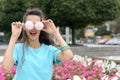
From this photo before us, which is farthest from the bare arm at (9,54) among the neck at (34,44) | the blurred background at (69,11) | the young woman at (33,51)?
the blurred background at (69,11)

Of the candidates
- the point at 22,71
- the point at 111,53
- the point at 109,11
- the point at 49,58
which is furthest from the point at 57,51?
the point at 109,11

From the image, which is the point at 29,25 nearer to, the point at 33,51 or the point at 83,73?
A: the point at 33,51

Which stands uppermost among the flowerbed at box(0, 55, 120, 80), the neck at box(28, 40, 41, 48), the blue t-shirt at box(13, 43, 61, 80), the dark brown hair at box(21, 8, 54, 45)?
the dark brown hair at box(21, 8, 54, 45)

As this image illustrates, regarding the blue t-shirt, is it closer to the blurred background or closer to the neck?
the neck

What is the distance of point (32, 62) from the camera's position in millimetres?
3229

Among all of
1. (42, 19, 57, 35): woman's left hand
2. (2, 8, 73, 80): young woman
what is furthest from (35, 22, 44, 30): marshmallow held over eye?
(42, 19, 57, 35): woman's left hand

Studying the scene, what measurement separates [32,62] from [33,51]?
0.33 feet

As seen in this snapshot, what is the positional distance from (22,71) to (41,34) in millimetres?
380

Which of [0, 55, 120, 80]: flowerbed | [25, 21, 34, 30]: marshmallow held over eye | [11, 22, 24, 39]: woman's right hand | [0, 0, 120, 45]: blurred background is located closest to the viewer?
[25, 21, 34, 30]: marshmallow held over eye

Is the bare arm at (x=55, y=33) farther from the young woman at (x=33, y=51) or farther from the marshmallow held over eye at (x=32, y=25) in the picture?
the marshmallow held over eye at (x=32, y=25)

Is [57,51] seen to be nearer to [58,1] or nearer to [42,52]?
[42,52]

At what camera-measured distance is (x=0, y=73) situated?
6551 mm

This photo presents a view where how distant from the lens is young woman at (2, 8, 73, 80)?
10.5 ft

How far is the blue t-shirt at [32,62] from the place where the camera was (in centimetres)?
320
